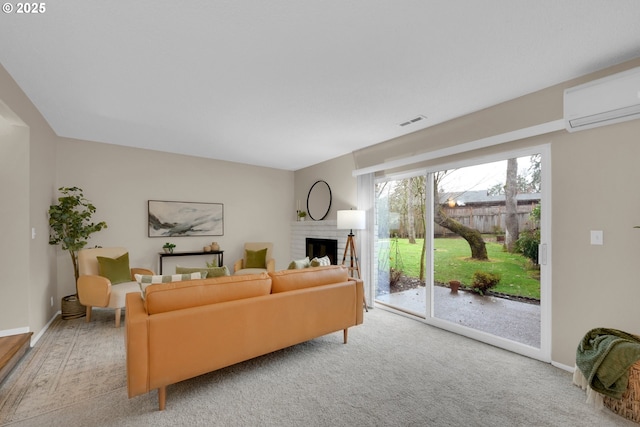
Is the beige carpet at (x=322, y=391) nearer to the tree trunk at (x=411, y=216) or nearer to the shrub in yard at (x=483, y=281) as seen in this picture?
the shrub in yard at (x=483, y=281)

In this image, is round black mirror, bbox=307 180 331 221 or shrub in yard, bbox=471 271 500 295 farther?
round black mirror, bbox=307 180 331 221

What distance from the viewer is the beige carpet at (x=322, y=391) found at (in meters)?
1.95

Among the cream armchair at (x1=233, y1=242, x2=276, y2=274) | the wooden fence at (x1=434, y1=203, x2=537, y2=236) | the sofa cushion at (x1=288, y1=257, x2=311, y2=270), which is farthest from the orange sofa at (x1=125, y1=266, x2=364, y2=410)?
the cream armchair at (x1=233, y1=242, x2=276, y2=274)

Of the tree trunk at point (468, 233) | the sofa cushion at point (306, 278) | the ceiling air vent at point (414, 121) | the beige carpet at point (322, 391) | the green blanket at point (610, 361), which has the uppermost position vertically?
the ceiling air vent at point (414, 121)

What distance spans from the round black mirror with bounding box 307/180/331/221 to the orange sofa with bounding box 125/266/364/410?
2.70 m

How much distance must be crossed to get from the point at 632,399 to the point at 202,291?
9.87 feet

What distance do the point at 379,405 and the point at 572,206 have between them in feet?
7.75

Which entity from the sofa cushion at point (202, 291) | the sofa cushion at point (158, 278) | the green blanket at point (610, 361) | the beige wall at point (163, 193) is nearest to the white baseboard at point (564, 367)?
the green blanket at point (610, 361)

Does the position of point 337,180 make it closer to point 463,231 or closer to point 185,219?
point 463,231

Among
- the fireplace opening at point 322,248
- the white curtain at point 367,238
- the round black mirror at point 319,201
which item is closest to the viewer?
the white curtain at point 367,238

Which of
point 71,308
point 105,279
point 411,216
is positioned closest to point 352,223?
point 411,216

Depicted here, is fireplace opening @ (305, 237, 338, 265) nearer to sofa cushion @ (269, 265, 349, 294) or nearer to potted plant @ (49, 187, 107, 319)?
sofa cushion @ (269, 265, 349, 294)

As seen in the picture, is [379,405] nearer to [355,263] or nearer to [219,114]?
[355,263]

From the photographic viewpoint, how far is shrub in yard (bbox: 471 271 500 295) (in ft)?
10.8
